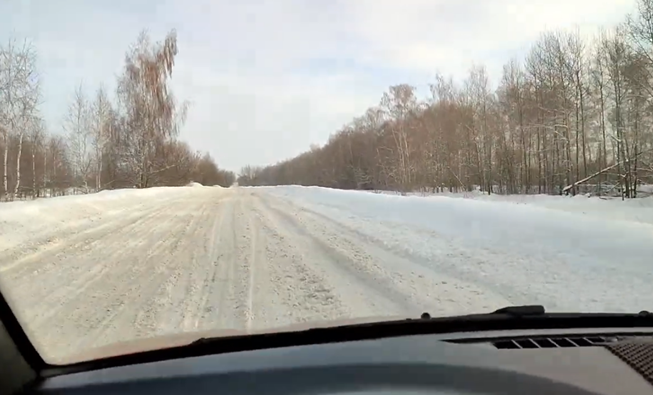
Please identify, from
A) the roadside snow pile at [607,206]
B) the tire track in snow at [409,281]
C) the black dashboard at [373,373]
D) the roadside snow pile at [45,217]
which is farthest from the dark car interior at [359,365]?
the roadside snow pile at [607,206]

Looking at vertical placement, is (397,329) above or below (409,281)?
above

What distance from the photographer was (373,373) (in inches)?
63.3

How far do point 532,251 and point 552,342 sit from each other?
241 inches

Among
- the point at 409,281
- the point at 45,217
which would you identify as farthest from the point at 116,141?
the point at 409,281

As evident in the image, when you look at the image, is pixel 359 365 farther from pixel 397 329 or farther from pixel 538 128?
pixel 538 128

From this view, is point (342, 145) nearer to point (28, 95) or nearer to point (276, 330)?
point (28, 95)

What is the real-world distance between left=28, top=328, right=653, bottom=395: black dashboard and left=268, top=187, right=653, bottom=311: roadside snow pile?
3289mm

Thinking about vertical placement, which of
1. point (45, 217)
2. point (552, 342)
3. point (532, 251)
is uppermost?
point (45, 217)

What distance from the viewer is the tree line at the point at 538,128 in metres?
29.5

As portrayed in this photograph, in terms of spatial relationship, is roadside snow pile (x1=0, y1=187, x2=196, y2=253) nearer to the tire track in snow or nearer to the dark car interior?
the tire track in snow

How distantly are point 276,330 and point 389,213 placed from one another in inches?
496

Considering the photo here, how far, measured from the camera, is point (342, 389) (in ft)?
5.06

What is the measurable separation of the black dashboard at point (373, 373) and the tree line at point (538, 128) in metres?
30.4

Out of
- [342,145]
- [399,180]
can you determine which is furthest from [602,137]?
[342,145]
